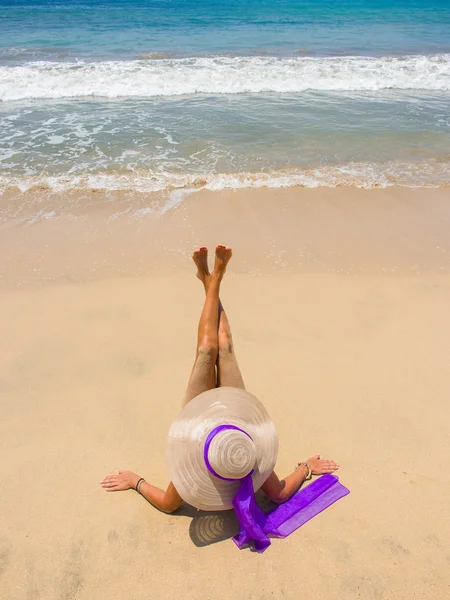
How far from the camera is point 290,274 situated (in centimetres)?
467

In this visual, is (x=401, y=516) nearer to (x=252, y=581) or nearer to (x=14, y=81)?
(x=252, y=581)

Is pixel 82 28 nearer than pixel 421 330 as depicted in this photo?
No

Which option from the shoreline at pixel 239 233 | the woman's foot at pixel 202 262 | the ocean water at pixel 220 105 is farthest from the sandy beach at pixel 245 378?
the ocean water at pixel 220 105

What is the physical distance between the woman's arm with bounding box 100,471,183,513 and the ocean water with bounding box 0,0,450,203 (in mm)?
4635

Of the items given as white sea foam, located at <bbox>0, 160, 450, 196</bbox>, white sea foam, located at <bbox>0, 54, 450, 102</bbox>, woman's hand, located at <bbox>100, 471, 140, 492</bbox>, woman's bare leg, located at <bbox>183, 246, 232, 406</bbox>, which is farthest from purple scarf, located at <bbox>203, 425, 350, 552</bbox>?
white sea foam, located at <bbox>0, 54, 450, 102</bbox>

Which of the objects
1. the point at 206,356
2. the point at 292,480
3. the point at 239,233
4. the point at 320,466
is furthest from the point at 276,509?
the point at 239,233

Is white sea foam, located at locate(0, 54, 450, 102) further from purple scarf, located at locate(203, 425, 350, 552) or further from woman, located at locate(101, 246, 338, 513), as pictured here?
purple scarf, located at locate(203, 425, 350, 552)

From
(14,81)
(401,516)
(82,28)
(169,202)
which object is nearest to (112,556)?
(401,516)

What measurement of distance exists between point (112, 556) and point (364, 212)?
16.5 ft

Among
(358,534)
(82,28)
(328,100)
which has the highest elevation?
(82,28)

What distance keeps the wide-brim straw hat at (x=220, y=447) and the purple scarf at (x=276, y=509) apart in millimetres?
40

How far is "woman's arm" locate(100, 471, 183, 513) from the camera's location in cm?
242

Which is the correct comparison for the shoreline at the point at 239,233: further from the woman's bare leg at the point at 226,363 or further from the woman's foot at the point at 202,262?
the woman's bare leg at the point at 226,363

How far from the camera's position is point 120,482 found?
2637 millimetres
